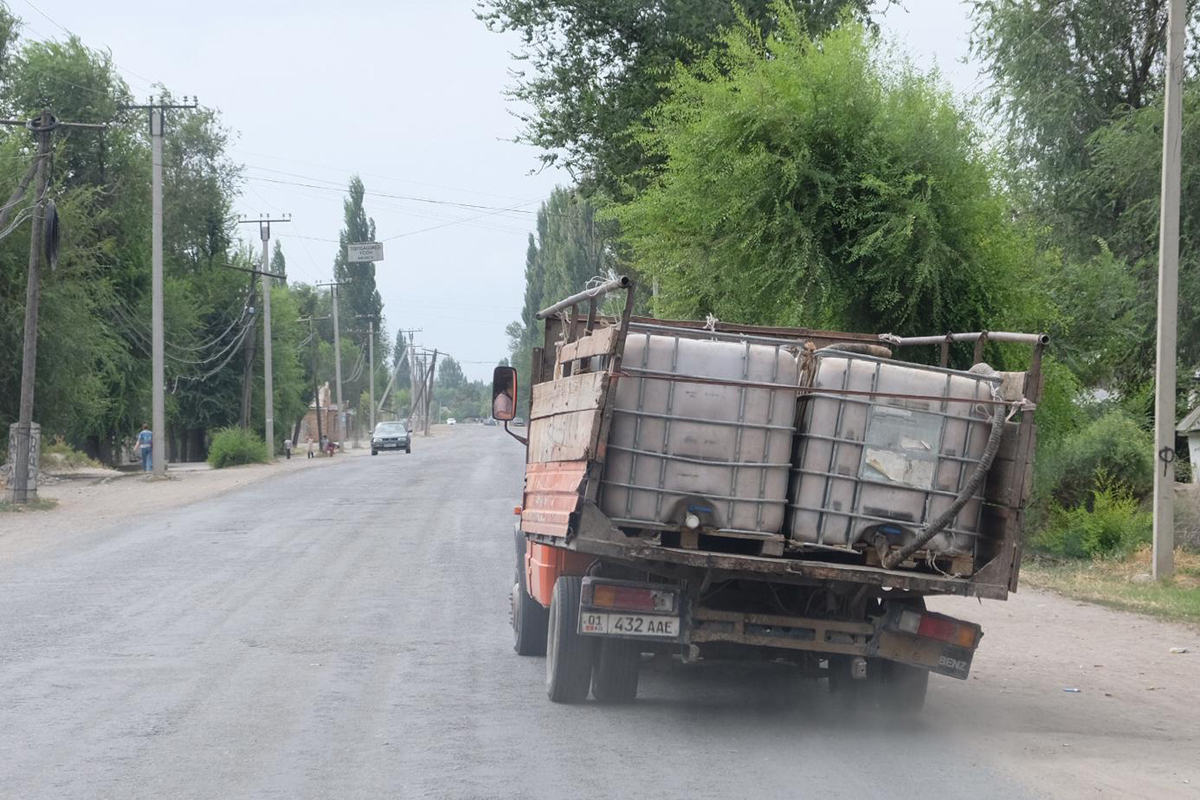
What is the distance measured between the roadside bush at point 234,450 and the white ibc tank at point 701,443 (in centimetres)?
4429

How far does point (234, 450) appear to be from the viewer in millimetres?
49875

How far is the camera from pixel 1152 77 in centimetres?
2798

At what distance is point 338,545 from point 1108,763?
12951 mm

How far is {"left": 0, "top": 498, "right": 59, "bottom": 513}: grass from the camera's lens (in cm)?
2645

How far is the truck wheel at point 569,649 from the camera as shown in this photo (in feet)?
27.1

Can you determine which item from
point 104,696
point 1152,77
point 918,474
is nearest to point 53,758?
point 104,696

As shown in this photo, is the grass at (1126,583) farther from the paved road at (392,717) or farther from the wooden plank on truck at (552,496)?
the wooden plank on truck at (552,496)

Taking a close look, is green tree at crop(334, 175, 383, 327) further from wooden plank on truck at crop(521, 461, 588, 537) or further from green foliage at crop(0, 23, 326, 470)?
wooden plank on truck at crop(521, 461, 588, 537)

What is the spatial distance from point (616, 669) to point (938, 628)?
6.32ft

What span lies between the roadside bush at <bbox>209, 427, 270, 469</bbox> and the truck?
144 feet

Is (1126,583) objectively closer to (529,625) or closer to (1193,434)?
(529,625)

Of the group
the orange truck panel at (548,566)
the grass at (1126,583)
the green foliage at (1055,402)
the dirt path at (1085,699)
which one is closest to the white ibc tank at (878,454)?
the dirt path at (1085,699)

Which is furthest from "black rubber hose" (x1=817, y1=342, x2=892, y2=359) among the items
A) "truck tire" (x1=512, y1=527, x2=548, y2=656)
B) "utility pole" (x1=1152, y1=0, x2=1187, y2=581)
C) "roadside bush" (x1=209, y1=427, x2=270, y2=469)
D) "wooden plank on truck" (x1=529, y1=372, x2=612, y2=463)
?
"roadside bush" (x1=209, y1=427, x2=270, y2=469)

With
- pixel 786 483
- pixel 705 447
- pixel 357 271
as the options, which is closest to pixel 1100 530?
pixel 786 483
